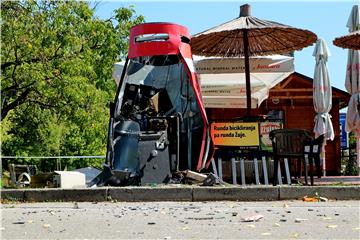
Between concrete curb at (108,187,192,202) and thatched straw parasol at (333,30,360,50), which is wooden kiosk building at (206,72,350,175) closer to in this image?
thatched straw parasol at (333,30,360,50)

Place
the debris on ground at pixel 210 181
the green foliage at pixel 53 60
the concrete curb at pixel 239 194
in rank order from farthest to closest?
the green foliage at pixel 53 60, the debris on ground at pixel 210 181, the concrete curb at pixel 239 194

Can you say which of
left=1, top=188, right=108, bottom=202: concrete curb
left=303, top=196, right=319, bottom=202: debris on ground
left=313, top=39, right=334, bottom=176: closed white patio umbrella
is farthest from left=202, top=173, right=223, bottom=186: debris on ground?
left=313, top=39, right=334, bottom=176: closed white patio umbrella

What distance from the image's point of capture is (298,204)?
746 cm

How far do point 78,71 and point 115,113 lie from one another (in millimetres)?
10754

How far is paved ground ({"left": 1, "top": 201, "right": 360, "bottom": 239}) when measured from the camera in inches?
209

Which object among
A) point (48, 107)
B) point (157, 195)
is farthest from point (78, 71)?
point (157, 195)

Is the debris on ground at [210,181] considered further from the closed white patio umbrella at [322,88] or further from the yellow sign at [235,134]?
the closed white patio umbrella at [322,88]

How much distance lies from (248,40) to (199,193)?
497 cm

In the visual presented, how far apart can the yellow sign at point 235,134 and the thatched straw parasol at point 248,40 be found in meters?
1.08

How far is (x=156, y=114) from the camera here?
10.2 m

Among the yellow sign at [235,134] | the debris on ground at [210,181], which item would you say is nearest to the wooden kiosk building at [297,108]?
the yellow sign at [235,134]

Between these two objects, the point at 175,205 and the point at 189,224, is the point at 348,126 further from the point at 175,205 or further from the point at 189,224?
the point at 189,224

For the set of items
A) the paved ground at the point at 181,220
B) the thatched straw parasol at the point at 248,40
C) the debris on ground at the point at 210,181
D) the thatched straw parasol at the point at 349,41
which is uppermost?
the thatched straw parasol at the point at 248,40

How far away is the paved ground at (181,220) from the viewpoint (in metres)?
5.31
